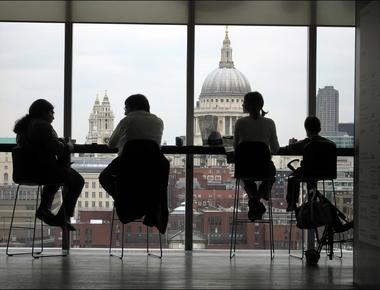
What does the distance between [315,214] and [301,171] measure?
0.38m

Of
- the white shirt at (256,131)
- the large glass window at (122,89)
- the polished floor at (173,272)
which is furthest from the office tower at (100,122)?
the white shirt at (256,131)

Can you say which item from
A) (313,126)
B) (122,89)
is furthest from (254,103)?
(122,89)

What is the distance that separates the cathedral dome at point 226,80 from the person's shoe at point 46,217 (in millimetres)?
1904

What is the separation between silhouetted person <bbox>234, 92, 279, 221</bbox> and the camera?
16.1ft

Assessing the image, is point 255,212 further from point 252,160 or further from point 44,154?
point 44,154

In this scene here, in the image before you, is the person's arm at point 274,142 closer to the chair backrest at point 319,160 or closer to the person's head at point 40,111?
the chair backrest at point 319,160

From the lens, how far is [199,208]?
5824 millimetres

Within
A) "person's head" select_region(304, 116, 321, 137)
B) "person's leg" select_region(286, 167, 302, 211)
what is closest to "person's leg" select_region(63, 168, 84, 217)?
"person's leg" select_region(286, 167, 302, 211)

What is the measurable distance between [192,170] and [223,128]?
0.53 metres

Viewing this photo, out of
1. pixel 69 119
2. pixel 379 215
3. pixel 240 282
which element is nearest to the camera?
pixel 379 215

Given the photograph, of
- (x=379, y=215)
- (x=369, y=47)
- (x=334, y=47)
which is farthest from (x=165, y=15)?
(x=379, y=215)

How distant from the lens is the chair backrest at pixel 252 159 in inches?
187

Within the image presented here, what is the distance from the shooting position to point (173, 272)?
423 centimetres

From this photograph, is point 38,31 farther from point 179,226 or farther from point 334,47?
point 334,47
